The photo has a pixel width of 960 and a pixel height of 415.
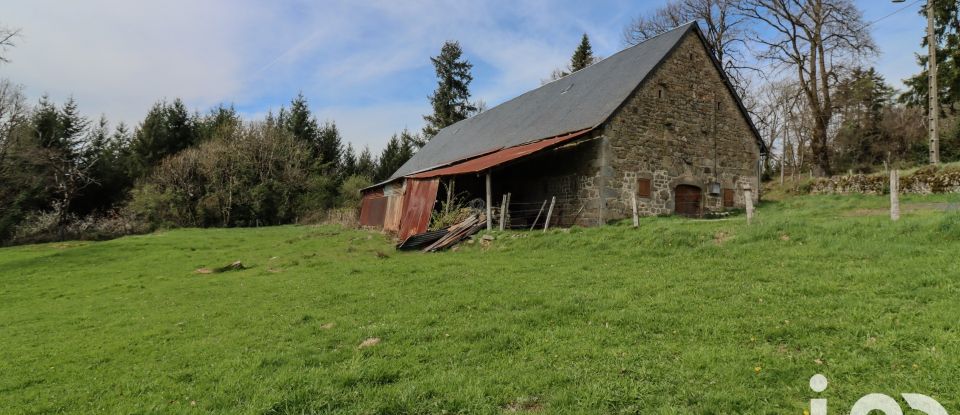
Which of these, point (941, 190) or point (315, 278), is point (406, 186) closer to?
point (315, 278)

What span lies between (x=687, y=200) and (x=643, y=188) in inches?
90.1

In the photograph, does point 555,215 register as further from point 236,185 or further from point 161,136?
point 161,136

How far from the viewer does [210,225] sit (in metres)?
34.0

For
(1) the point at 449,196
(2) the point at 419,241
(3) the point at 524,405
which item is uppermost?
(1) the point at 449,196

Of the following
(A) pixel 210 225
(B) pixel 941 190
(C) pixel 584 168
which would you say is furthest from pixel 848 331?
(A) pixel 210 225

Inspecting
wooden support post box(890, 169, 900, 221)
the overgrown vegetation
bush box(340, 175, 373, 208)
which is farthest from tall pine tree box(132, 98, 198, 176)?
wooden support post box(890, 169, 900, 221)

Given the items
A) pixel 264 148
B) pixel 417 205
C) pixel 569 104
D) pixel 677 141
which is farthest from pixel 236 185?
pixel 677 141

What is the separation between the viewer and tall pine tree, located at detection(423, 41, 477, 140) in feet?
162

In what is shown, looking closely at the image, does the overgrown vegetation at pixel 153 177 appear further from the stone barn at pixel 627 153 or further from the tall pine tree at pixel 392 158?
the stone barn at pixel 627 153

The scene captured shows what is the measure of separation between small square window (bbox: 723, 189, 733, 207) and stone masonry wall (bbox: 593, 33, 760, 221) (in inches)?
7.9

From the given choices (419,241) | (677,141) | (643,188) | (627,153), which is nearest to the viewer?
(419,241)

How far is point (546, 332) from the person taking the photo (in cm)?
553

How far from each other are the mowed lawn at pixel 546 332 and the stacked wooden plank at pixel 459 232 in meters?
3.34

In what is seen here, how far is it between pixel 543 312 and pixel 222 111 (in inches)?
1829
